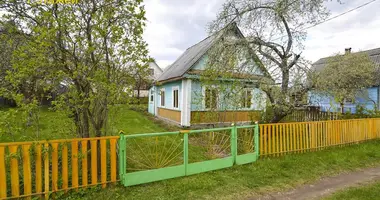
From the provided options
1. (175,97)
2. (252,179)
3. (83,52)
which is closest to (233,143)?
(252,179)

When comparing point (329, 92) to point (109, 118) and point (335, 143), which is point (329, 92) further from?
point (109, 118)

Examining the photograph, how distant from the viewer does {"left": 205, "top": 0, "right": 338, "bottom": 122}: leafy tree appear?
669cm

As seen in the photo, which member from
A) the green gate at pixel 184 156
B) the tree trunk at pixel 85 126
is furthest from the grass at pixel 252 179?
the tree trunk at pixel 85 126

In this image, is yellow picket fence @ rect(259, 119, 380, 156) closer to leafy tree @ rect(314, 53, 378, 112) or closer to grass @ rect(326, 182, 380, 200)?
leafy tree @ rect(314, 53, 378, 112)

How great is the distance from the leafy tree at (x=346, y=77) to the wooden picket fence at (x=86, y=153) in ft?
3.37

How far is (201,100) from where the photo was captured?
7.53 metres

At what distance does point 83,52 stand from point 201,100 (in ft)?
15.3

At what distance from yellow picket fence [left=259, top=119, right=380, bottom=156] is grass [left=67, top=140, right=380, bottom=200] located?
0.27 m

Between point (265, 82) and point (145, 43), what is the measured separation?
4.45 m

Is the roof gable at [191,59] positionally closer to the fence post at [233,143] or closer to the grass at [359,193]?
the fence post at [233,143]

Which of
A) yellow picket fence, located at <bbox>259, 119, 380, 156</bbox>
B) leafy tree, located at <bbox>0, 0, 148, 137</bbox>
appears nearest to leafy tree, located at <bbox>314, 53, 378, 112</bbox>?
yellow picket fence, located at <bbox>259, 119, 380, 156</bbox>

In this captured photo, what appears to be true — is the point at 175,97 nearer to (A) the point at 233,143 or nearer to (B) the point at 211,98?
(B) the point at 211,98

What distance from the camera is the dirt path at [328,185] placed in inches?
140

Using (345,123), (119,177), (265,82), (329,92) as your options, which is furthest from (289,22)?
(119,177)
